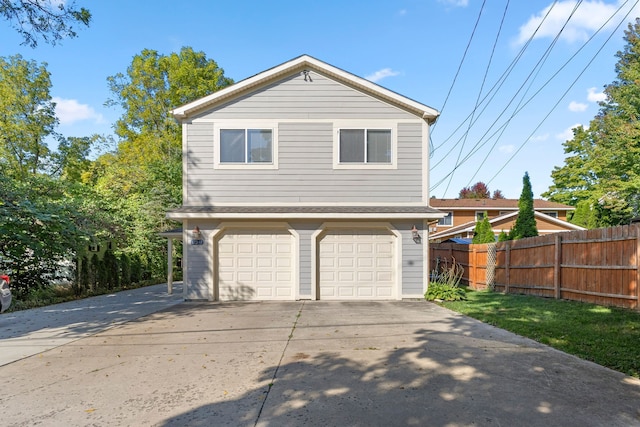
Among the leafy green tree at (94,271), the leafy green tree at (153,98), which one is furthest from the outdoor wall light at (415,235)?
the leafy green tree at (153,98)

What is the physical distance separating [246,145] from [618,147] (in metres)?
20.4

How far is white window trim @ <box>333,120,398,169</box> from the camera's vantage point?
445 inches

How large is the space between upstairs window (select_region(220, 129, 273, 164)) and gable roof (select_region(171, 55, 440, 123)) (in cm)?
99

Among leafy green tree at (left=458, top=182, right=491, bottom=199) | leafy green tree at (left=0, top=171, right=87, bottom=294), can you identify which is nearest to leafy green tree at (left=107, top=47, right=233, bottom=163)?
leafy green tree at (left=0, top=171, right=87, bottom=294)

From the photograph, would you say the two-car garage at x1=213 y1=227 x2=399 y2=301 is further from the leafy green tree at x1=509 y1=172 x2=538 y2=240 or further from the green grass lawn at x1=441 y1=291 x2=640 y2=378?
the leafy green tree at x1=509 y1=172 x2=538 y2=240

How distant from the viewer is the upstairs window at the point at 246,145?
446 inches

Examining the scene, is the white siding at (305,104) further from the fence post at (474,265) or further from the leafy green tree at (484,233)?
the leafy green tree at (484,233)

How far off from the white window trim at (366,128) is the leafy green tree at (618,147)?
14.8m

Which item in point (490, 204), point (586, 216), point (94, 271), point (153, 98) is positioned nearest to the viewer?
point (94, 271)

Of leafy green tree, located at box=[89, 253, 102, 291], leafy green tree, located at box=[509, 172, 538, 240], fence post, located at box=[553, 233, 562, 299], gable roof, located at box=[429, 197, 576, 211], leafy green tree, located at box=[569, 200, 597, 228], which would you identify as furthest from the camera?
gable roof, located at box=[429, 197, 576, 211]

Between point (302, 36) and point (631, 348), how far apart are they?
13856 mm

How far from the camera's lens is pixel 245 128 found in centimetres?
1137

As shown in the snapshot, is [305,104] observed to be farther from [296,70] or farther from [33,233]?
[33,233]

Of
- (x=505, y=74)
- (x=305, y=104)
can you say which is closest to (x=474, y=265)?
(x=505, y=74)
